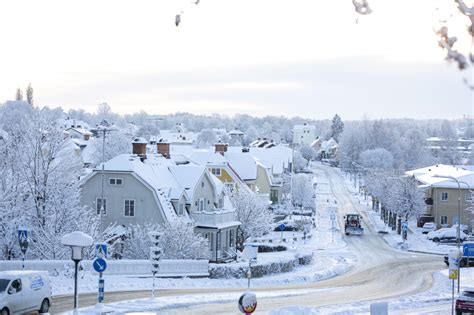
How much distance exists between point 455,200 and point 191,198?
1545 inches

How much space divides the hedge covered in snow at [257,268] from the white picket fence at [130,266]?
2.50 feet

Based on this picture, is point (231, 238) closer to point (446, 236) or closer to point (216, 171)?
point (216, 171)

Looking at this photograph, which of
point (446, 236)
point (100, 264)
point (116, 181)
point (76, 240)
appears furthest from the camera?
point (446, 236)

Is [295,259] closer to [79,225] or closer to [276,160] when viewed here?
[79,225]

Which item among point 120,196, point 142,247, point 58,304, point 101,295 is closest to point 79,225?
point 142,247

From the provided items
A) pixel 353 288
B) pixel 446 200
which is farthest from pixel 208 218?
pixel 446 200

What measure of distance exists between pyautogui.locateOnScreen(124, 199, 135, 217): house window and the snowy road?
13082 mm

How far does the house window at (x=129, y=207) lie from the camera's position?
52562 mm

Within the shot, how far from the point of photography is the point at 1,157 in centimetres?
5697

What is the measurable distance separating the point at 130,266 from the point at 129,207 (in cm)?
1316

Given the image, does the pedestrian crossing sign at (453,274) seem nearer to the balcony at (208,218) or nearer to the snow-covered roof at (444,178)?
the balcony at (208,218)

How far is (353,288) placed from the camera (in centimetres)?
4381

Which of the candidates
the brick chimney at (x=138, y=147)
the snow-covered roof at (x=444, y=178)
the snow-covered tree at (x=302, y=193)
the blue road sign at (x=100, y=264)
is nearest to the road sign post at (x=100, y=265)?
the blue road sign at (x=100, y=264)

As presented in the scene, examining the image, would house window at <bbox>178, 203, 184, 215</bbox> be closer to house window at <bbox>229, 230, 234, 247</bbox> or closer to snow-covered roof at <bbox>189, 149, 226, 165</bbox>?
house window at <bbox>229, 230, 234, 247</bbox>
